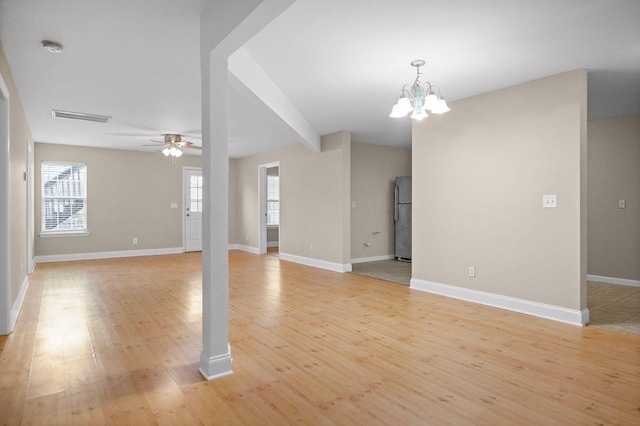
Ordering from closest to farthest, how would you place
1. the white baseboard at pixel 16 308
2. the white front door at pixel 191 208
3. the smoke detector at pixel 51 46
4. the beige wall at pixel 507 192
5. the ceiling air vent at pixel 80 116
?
1. the smoke detector at pixel 51 46
2. the white baseboard at pixel 16 308
3. the beige wall at pixel 507 192
4. the ceiling air vent at pixel 80 116
5. the white front door at pixel 191 208

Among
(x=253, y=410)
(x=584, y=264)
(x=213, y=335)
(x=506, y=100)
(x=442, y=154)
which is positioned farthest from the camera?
(x=442, y=154)

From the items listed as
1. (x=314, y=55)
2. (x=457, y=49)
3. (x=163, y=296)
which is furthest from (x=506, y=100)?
(x=163, y=296)

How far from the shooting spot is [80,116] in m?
5.48

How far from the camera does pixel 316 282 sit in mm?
5660

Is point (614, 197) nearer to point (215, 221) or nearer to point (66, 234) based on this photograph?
point (215, 221)

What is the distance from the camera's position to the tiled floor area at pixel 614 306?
3.62 metres

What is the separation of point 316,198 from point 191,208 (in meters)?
4.03

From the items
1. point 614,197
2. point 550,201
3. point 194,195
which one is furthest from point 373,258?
point 194,195

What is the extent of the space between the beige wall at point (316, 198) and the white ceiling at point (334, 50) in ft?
5.10

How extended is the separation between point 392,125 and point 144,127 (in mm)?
4322

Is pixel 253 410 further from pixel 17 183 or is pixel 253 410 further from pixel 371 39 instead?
pixel 17 183

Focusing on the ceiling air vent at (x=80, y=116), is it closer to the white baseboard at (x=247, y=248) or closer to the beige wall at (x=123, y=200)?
the beige wall at (x=123, y=200)

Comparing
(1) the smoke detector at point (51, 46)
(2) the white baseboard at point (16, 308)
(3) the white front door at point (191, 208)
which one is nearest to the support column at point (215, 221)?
(1) the smoke detector at point (51, 46)

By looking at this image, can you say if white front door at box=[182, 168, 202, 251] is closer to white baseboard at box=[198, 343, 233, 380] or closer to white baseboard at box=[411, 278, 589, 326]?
white baseboard at box=[411, 278, 589, 326]
